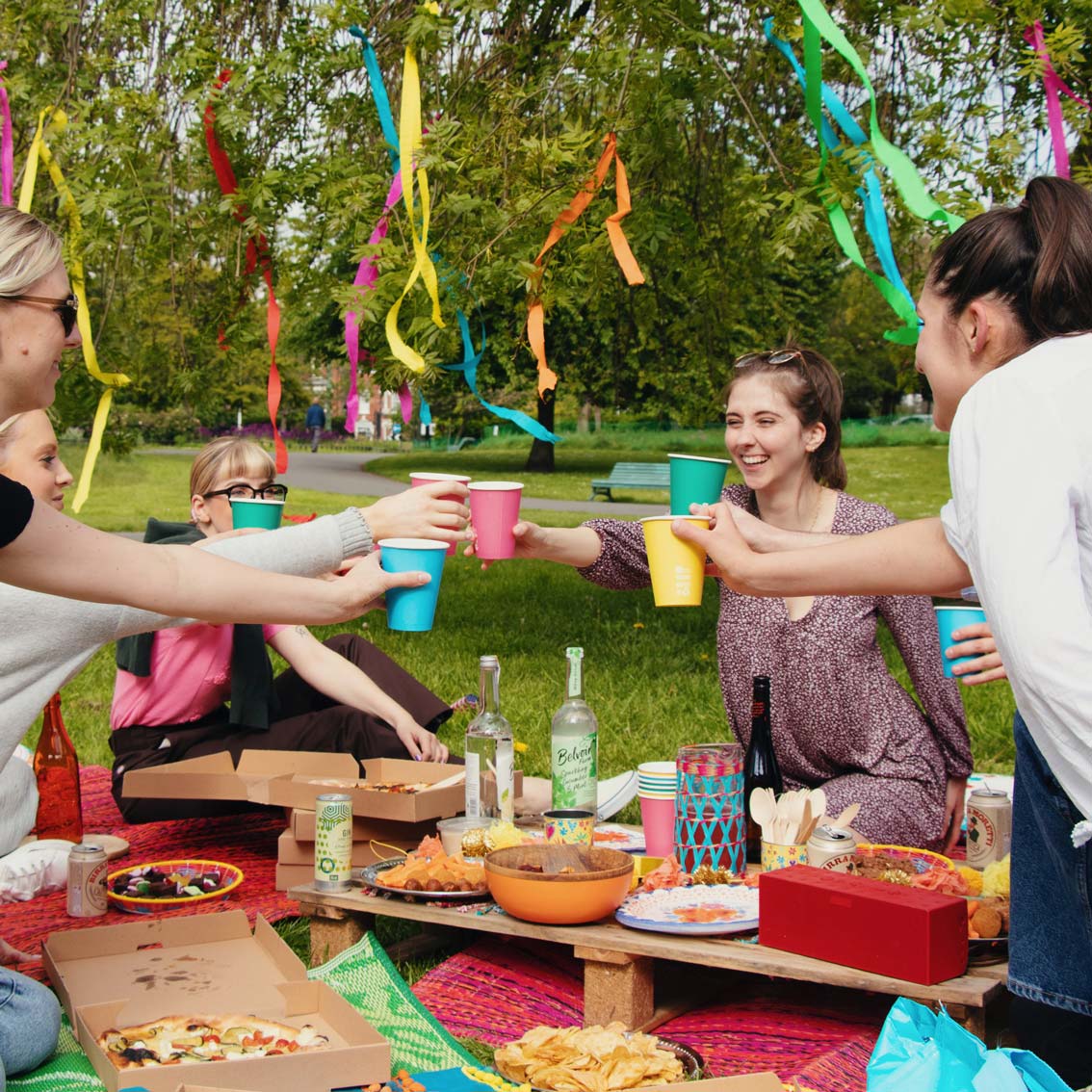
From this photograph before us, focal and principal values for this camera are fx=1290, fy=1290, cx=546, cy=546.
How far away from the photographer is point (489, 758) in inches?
131

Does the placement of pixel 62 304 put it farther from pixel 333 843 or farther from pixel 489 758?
pixel 489 758

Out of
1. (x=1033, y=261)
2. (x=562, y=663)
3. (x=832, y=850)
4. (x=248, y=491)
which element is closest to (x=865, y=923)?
(x=832, y=850)

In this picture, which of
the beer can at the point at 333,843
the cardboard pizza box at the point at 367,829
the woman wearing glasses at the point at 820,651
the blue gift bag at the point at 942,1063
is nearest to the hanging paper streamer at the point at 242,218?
the cardboard pizza box at the point at 367,829

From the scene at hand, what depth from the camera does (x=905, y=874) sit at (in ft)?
9.16

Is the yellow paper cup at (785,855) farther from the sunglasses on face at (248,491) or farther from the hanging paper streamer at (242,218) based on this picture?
the hanging paper streamer at (242,218)

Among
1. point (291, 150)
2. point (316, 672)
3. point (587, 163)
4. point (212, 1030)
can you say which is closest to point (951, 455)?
point (212, 1030)

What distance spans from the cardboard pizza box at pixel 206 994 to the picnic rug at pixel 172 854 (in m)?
0.18

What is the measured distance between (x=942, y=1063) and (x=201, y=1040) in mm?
1487

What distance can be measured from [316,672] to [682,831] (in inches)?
69.3

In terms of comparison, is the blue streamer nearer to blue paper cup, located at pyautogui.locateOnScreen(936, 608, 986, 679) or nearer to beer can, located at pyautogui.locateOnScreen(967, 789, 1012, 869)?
blue paper cup, located at pyautogui.locateOnScreen(936, 608, 986, 679)

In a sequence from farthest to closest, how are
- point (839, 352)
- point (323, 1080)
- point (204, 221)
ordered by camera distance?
point (839, 352) < point (204, 221) < point (323, 1080)

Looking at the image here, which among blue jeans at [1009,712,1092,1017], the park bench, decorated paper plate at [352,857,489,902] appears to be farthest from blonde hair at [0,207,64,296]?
the park bench

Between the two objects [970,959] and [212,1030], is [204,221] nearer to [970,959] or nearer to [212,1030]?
[212,1030]

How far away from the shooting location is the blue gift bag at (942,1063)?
5.47 ft
